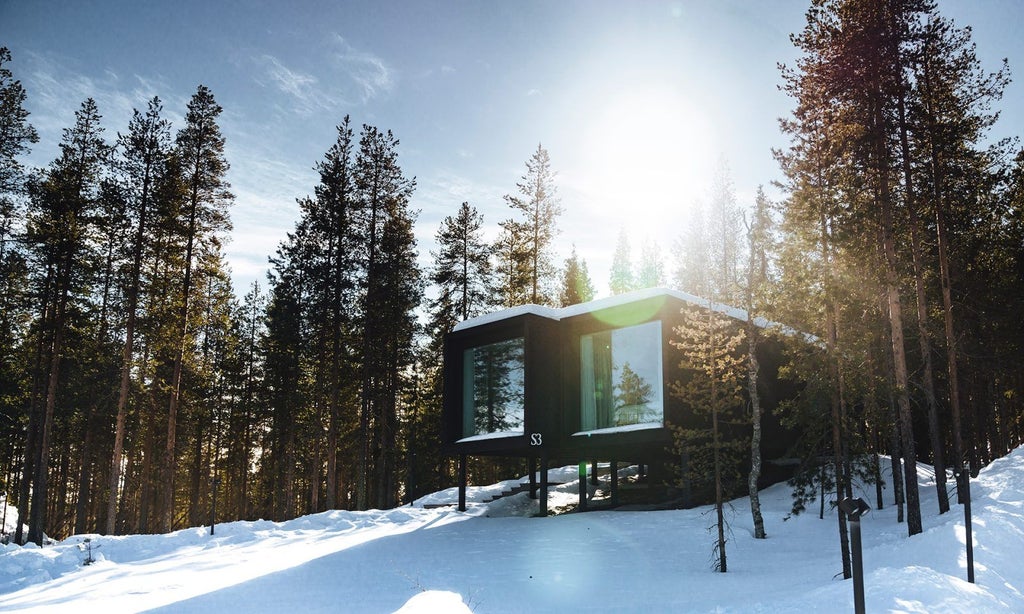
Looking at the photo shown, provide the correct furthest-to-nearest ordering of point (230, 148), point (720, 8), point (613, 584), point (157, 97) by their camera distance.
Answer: point (230, 148), point (157, 97), point (720, 8), point (613, 584)

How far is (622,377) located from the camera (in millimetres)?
17609

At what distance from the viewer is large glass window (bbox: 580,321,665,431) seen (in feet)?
55.6

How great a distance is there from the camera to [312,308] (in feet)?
81.6

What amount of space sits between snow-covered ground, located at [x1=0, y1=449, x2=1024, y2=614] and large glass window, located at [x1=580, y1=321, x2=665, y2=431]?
8.43 ft

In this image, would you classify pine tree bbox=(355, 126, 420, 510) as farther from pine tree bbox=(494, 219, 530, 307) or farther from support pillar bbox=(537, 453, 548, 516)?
support pillar bbox=(537, 453, 548, 516)

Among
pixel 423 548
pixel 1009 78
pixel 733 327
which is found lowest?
pixel 423 548

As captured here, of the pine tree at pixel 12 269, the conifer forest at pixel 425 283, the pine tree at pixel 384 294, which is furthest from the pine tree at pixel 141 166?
the pine tree at pixel 384 294

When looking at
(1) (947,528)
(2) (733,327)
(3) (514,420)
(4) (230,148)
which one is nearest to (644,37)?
(2) (733,327)

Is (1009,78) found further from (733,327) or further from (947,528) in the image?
(947,528)

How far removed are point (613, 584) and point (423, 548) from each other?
500cm

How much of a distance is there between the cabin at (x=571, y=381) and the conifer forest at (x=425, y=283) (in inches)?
54.8

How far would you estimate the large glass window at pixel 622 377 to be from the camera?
55.6 feet

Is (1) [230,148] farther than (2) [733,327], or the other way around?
(1) [230,148]

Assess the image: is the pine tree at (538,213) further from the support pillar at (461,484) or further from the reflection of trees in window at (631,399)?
the reflection of trees in window at (631,399)
